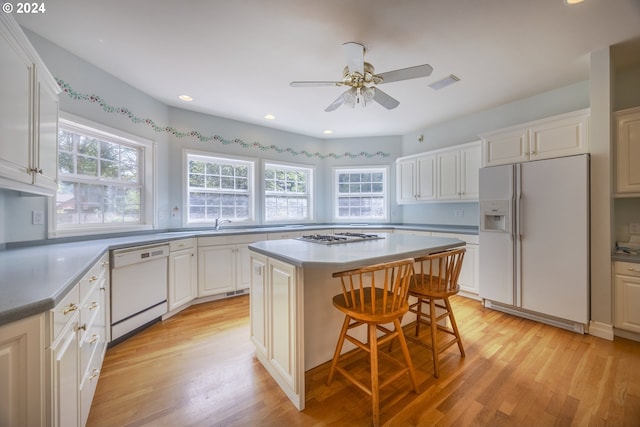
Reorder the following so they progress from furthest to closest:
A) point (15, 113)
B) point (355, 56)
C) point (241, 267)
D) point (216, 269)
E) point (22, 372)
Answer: point (241, 267)
point (216, 269)
point (355, 56)
point (15, 113)
point (22, 372)

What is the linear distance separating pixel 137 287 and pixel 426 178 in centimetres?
409

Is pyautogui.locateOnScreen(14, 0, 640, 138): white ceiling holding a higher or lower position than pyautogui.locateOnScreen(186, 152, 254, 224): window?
higher

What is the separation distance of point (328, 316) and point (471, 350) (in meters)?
1.30

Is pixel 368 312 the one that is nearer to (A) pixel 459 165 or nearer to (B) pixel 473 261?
(B) pixel 473 261

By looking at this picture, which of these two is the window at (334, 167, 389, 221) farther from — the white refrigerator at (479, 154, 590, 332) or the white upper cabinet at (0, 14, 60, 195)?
the white upper cabinet at (0, 14, 60, 195)

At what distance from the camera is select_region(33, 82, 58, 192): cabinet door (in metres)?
1.58

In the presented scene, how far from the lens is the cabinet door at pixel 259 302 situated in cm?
179

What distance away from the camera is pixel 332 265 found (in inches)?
53.1

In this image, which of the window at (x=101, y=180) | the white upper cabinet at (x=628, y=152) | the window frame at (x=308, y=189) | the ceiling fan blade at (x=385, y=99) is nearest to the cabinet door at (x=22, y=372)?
the window at (x=101, y=180)

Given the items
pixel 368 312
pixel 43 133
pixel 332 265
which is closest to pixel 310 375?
pixel 368 312

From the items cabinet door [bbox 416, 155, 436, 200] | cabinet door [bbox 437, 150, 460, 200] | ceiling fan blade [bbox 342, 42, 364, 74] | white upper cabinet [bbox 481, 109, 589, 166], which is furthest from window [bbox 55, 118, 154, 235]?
white upper cabinet [bbox 481, 109, 589, 166]

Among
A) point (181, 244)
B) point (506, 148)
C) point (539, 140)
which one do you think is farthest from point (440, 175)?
point (181, 244)

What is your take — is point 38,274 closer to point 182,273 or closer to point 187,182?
point 182,273

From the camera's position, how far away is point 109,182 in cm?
272
